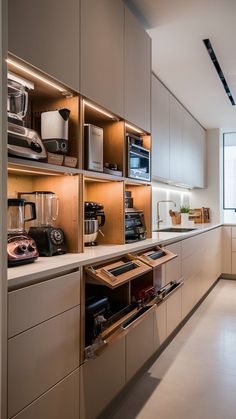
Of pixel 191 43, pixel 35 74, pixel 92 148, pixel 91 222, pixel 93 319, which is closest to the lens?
pixel 35 74

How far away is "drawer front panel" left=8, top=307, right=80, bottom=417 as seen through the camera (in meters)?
1.23

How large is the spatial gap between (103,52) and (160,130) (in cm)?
172

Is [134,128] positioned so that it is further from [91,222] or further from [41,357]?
[41,357]

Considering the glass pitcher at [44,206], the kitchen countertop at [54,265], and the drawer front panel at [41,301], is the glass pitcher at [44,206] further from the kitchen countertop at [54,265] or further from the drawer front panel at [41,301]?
the drawer front panel at [41,301]

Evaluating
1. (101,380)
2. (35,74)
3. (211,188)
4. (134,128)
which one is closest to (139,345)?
(101,380)

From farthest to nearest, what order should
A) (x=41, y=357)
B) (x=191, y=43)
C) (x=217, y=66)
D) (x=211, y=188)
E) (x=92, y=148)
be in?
(x=211, y=188) < (x=217, y=66) < (x=191, y=43) < (x=92, y=148) < (x=41, y=357)

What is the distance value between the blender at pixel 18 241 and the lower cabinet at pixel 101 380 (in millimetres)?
618

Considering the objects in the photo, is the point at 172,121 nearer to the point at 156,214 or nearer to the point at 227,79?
the point at 227,79

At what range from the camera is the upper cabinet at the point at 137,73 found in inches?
98.1

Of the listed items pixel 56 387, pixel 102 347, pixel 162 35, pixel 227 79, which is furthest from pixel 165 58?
pixel 56 387

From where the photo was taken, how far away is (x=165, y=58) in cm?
338

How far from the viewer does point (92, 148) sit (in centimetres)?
213

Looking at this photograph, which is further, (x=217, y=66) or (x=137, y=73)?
(x=217, y=66)

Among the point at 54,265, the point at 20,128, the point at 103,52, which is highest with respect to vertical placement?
the point at 103,52
